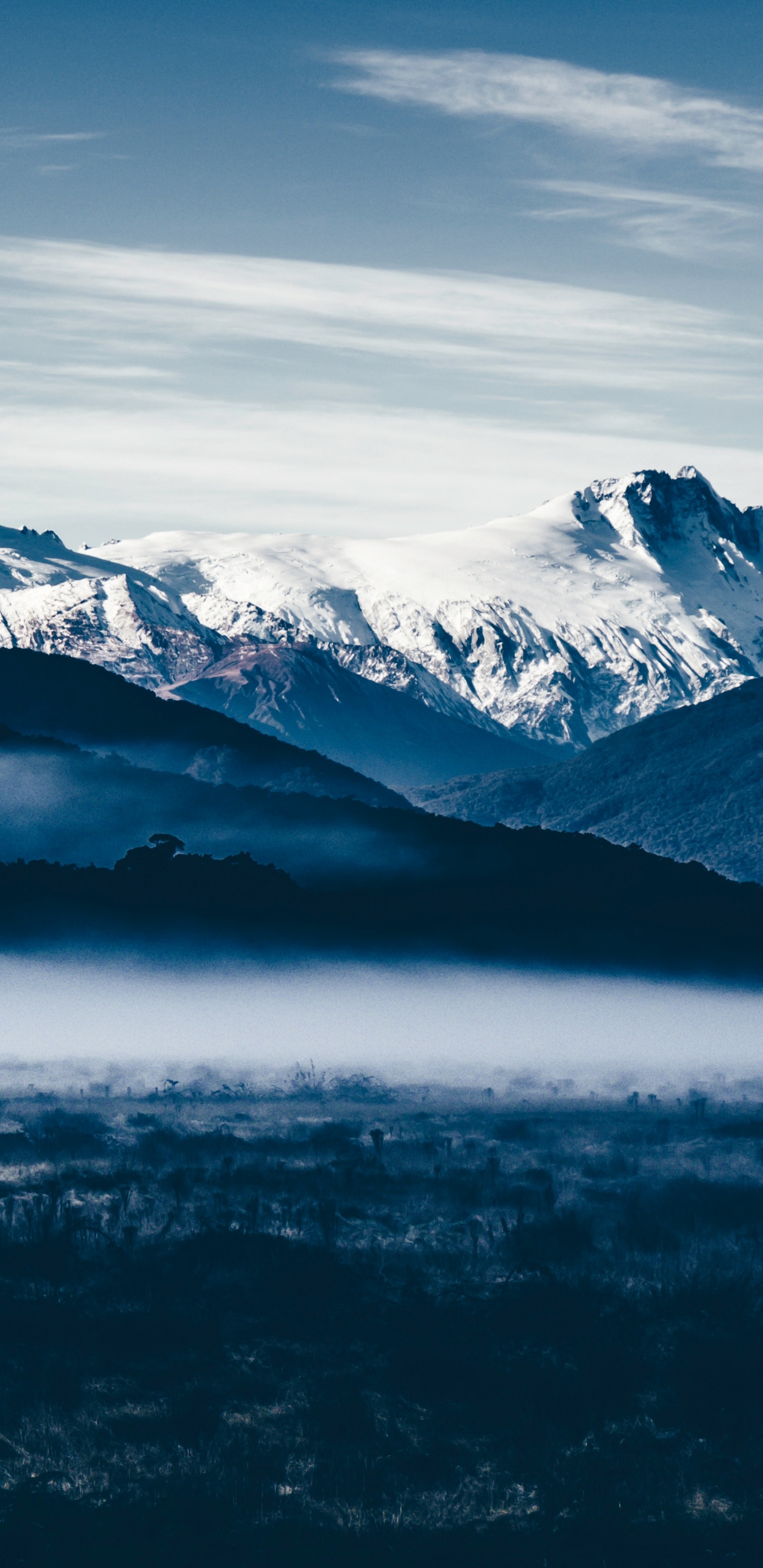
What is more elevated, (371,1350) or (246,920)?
(246,920)

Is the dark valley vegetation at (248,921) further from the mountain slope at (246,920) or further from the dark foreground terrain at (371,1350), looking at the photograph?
the dark foreground terrain at (371,1350)

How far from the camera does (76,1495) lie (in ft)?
164

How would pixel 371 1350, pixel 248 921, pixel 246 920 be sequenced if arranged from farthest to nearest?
1. pixel 248 921
2. pixel 246 920
3. pixel 371 1350

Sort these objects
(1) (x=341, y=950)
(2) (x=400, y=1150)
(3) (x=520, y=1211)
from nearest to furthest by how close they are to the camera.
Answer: (3) (x=520, y=1211) → (2) (x=400, y=1150) → (1) (x=341, y=950)

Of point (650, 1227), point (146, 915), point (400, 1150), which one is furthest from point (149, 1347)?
point (146, 915)

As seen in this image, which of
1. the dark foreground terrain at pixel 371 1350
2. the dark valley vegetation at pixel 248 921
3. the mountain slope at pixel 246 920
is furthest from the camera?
the dark valley vegetation at pixel 248 921

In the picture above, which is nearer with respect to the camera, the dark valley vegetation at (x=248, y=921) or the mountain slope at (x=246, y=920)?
the mountain slope at (x=246, y=920)

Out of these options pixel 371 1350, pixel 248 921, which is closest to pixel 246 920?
pixel 248 921

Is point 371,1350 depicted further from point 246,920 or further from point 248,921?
point 248,921

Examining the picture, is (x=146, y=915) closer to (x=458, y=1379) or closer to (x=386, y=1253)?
(x=386, y=1253)

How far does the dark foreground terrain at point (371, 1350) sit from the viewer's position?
50.0 m

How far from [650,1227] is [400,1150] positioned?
69.4ft

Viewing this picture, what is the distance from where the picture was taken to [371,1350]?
6203cm

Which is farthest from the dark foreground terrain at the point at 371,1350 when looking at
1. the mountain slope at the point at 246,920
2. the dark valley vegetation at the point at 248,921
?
the dark valley vegetation at the point at 248,921
